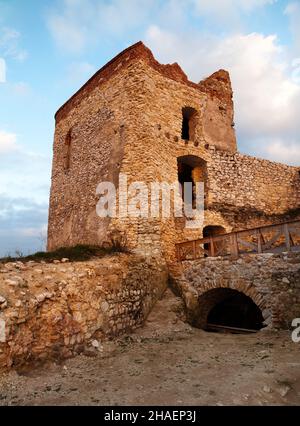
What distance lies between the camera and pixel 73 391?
4.34 m

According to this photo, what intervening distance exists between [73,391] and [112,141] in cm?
792

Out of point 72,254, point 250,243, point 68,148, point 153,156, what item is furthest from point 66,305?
point 68,148

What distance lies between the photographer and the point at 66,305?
5922 mm

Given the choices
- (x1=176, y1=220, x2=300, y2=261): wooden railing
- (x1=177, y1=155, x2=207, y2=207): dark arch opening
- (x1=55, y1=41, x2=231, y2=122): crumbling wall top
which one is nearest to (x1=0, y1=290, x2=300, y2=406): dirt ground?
(x1=176, y1=220, x2=300, y2=261): wooden railing

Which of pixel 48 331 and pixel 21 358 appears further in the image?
pixel 48 331

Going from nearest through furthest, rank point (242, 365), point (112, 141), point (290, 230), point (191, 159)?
point (242, 365)
point (290, 230)
point (112, 141)
point (191, 159)

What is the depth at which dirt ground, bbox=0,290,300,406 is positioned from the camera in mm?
4027

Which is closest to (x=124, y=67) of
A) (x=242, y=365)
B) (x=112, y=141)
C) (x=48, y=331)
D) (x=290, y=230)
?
(x=112, y=141)

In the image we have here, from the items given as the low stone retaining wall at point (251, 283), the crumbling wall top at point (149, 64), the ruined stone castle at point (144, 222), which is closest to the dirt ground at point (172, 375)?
the ruined stone castle at point (144, 222)

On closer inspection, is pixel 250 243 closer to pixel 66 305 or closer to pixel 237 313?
pixel 237 313

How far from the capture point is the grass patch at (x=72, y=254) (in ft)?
22.3

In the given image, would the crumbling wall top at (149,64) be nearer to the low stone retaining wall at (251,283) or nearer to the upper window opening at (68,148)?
the upper window opening at (68,148)
